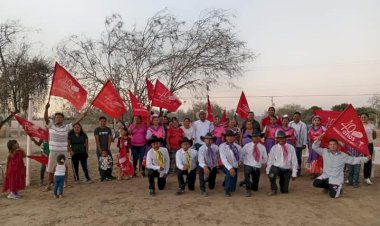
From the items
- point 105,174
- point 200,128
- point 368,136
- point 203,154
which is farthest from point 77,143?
point 368,136

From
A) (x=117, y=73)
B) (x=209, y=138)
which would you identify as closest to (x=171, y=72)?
(x=117, y=73)

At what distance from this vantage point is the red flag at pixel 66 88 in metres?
9.34

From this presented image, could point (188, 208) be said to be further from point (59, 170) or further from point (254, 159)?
point (59, 170)

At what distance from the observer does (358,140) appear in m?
7.97

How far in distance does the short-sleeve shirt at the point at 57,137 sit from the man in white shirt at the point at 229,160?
3530 mm

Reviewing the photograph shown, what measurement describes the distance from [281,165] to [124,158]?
426 cm

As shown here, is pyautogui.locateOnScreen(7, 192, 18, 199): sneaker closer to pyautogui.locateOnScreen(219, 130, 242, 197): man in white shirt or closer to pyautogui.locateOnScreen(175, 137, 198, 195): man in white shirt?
pyautogui.locateOnScreen(175, 137, 198, 195): man in white shirt

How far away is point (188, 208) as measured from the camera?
738cm

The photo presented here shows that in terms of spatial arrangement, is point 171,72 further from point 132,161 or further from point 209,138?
point 209,138

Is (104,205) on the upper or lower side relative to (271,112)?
lower

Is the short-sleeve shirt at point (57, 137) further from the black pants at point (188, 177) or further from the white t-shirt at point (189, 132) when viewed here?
the white t-shirt at point (189, 132)

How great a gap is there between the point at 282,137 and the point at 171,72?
9.05m

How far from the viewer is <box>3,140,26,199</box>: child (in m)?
8.47

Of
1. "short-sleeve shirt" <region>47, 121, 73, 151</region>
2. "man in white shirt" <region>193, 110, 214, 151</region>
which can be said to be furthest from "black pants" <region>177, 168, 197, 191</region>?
"short-sleeve shirt" <region>47, 121, 73, 151</region>
